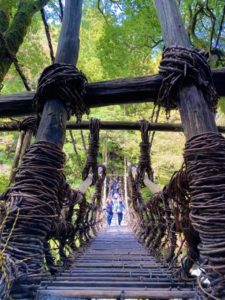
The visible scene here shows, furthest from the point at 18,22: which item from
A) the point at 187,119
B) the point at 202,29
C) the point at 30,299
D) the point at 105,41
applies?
the point at 202,29

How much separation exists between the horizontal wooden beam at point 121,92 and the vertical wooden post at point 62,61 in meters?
0.15

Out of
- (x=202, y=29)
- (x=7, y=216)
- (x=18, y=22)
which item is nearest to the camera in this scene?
(x=7, y=216)

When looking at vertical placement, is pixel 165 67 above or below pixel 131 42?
below

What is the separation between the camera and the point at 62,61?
113 cm

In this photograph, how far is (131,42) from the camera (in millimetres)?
4652

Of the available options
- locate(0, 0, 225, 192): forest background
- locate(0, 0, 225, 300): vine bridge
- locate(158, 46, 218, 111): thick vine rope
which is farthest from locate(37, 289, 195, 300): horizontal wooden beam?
locate(0, 0, 225, 192): forest background

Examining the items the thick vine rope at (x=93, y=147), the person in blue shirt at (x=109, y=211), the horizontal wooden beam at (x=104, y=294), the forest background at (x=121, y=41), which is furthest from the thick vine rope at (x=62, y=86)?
the person in blue shirt at (x=109, y=211)

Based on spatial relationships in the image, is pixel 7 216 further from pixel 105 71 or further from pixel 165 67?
pixel 105 71

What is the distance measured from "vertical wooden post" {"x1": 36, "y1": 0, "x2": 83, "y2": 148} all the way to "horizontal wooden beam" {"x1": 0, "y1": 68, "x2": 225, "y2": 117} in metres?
0.15

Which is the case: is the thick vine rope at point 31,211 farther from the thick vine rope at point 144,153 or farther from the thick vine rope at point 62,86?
the thick vine rope at point 144,153

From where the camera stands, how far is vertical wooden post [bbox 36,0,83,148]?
0.92 metres

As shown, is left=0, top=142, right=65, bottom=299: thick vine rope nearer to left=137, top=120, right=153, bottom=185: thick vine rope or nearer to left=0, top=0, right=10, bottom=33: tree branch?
left=137, top=120, right=153, bottom=185: thick vine rope

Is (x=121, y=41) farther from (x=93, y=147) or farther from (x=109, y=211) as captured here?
(x=109, y=211)

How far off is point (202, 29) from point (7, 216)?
17.6 ft
